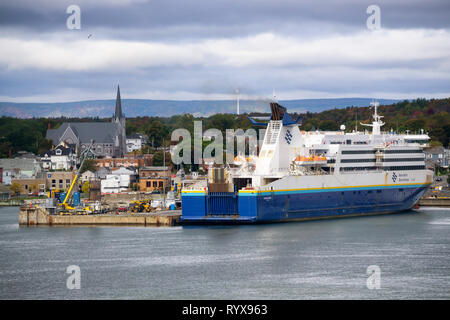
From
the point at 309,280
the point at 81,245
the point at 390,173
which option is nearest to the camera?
the point at 309,280

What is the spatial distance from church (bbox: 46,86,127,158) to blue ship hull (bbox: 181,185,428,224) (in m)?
77.1

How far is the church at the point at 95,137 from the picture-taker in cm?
13262

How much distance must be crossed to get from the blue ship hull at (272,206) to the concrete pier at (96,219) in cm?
148

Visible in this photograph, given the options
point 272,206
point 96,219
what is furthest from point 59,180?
point 272,206

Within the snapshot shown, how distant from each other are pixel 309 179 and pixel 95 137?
283 ft

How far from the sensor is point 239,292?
33156mm

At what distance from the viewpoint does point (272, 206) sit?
51.8 metres

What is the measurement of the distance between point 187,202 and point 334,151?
11345 mm

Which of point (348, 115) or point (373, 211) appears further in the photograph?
point (348, 115)

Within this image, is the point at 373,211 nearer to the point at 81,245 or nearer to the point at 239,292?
the point at 81,245

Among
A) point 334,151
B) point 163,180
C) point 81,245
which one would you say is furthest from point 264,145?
point 163,180

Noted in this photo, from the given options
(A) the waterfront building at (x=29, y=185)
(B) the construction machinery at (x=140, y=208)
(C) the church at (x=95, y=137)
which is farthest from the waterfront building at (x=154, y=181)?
(C) the church at (x=95, y=137)
